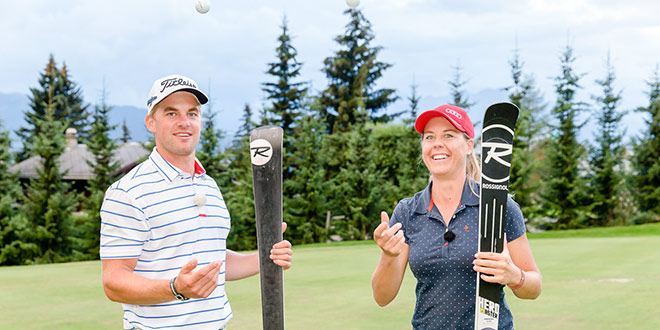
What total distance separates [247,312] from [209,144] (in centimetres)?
1304

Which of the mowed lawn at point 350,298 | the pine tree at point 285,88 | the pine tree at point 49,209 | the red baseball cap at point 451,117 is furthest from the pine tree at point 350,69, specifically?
the red baseball cap at point 451,117

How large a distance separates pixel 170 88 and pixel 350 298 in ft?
15.3

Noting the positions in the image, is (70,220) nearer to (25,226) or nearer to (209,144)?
(25,226)

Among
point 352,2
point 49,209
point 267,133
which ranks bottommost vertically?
point 49,209

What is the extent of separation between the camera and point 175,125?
2330mm

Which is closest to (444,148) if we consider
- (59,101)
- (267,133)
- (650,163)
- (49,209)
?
(267,133)

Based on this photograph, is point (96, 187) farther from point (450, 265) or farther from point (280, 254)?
point (450, 265)

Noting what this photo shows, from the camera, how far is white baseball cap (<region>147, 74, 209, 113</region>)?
231 cm

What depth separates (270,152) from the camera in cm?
248

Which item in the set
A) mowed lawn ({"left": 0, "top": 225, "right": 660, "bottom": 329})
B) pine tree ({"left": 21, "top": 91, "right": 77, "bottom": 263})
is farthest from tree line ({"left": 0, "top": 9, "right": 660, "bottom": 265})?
mowed lawn ({"left": 0, "top": 225, "right": 660, "bottom": 329})

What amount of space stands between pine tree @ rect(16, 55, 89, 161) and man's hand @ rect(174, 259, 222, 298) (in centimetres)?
3970

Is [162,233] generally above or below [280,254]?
above

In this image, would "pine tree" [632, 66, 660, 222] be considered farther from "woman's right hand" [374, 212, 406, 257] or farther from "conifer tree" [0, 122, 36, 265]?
"woman's right hand" [374, 212, 406, 257]

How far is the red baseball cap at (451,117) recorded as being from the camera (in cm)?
242
